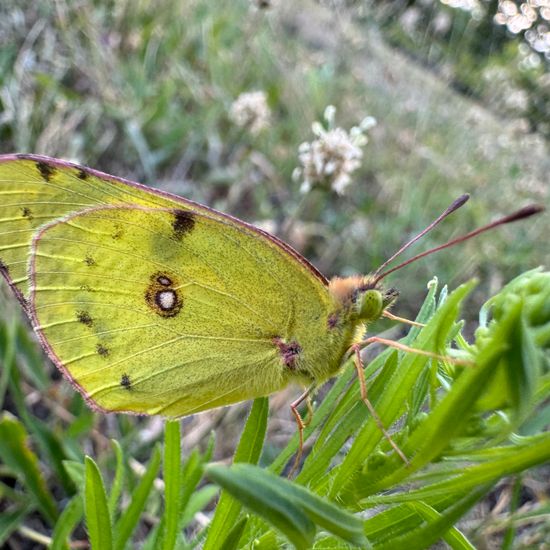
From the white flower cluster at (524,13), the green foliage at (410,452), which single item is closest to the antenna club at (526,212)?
the green foliage at (410,452)

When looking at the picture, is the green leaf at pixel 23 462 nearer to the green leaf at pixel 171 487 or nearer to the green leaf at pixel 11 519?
the green leaf at pixel 11 519

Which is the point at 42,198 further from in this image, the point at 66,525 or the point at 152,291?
the point at 66,525

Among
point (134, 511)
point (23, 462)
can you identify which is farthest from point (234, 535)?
point (23, 462)

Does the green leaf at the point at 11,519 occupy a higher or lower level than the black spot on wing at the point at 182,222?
lower

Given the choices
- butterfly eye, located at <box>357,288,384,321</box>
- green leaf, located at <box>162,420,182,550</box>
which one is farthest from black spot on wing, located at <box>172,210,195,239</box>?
green leaf, located at <box>162,420,182,550</box>

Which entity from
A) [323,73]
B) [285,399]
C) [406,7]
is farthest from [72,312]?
[406,7]

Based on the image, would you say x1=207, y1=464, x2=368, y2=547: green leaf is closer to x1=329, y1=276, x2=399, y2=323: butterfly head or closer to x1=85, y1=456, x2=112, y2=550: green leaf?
x1=85, y1=456, x2=112, y2=550: green leaf
